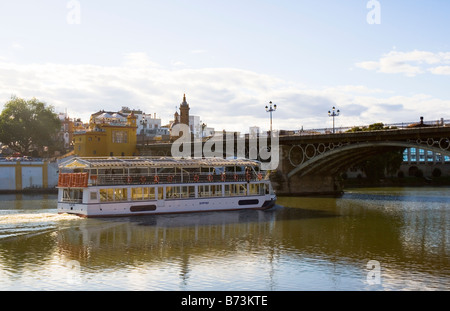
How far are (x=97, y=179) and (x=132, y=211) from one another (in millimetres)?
4432

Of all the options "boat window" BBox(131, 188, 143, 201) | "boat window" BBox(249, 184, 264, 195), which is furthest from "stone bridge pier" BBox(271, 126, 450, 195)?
"boat window" BBox(131, 188, 143, 201)

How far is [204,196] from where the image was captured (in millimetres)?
54906

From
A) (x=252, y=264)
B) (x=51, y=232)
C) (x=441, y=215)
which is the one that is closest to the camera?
(x=252, y=264)

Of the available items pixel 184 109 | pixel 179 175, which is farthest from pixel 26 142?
pixel 179 175

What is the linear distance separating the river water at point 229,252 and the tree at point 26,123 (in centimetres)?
6193

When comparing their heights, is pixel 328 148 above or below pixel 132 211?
above

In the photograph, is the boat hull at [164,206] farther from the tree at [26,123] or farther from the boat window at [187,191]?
the tree at [26,123]

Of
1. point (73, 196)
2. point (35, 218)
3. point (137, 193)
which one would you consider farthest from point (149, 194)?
point (35, 218)

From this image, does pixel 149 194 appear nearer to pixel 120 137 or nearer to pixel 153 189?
pixel 153 189

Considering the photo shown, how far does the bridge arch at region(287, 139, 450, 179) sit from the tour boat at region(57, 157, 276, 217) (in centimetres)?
1690
